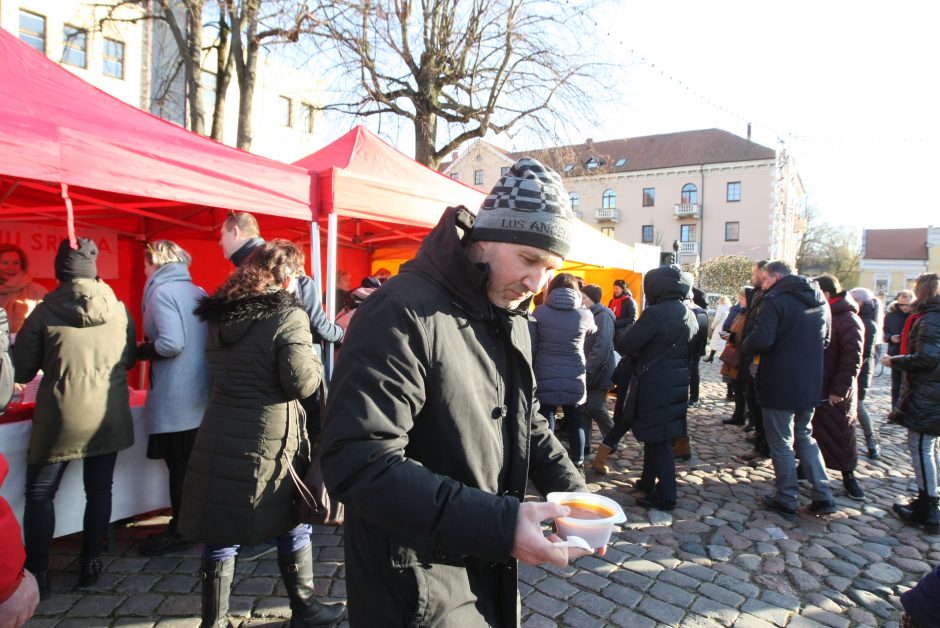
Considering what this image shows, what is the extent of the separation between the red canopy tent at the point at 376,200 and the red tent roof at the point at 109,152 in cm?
24

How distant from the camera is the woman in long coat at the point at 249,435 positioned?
7.48 feet

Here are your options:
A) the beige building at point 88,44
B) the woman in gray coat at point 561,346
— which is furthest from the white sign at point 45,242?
the beige building at point 88,44

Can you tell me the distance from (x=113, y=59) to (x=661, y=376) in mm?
25638

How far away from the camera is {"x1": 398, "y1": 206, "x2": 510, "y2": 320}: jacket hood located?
1.27m

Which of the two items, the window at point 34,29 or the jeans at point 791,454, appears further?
the window at point 34,29

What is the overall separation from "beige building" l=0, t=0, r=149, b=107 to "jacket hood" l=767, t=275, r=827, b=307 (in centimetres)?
2133

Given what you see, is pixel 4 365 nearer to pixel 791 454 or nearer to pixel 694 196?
pixel 791 454

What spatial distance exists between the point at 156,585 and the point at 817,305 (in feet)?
15.7

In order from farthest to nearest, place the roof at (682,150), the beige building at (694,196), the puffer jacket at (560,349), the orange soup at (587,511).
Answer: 1. the roof at (682,150)
2. the beige building at (694,196)
3. the puffer jacket at (560,349)
4. the orange soup at (587,511)

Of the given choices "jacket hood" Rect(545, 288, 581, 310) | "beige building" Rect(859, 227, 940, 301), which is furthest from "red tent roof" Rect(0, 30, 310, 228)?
"beige building" Rect(859, 227, 940, 301)

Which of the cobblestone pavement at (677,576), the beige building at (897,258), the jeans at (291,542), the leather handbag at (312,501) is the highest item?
the beige building at (897,258)

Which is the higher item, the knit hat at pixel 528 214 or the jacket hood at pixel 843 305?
the knit hat at pixel 528 214

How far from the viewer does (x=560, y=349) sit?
187 inches

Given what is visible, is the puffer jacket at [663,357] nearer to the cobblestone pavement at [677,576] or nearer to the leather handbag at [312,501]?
the cobblestone pavement at [677,576]
